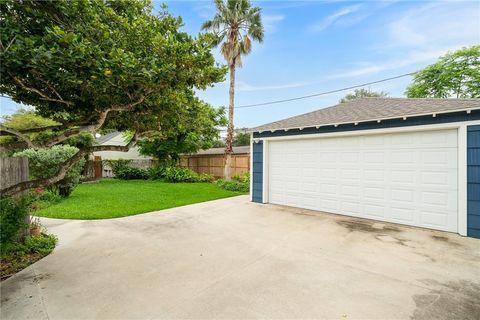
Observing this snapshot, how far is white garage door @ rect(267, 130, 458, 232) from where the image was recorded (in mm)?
5199

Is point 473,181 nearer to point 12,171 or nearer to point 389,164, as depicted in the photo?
point 389,164

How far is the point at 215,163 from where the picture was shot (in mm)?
16438

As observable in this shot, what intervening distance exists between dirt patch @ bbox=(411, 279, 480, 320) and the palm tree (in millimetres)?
11738

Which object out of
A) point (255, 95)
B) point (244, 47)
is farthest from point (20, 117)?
point (255, 95)

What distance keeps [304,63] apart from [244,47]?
3321 millimetres

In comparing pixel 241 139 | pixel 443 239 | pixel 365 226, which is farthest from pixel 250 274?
pixel 241 139

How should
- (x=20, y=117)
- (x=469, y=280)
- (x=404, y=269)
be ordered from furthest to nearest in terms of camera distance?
(x=20, y=117) → (x=404, y=269) → (x=469, y=280)

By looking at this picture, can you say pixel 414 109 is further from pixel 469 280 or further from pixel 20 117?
pixel 20 117

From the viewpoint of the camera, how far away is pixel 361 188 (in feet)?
20.6

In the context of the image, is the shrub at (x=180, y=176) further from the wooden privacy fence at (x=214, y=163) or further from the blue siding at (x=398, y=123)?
the blue siding at (x=398, y=123)

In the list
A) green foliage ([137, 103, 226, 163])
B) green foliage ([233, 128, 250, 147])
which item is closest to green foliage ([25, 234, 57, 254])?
green foliage ([137, 103, 226, 163])

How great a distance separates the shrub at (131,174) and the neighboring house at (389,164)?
11482mm

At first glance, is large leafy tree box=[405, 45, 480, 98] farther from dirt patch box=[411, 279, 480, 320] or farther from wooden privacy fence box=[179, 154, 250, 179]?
dirt patch box=[411, 279, 480, 320]

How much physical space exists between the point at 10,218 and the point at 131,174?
14408 millimetres
